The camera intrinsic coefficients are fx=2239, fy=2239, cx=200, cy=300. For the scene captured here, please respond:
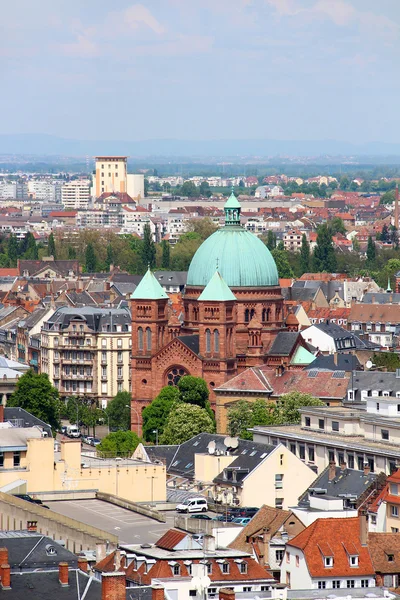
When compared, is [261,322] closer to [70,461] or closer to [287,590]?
[70,461]

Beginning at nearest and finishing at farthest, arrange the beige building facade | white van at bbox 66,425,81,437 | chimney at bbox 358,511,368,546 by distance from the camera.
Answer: chimney at bbox 358,511,368,546
the beige building facade
white van at bbox 66,425,81,437

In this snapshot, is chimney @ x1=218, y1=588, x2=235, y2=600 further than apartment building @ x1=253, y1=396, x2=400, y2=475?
No

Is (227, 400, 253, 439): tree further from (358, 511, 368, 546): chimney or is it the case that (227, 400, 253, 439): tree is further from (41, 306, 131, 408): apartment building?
(358, 511, 368, 546): chimney

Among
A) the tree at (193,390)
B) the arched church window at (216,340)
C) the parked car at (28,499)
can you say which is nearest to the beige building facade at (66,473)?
the parked car at (28,499)

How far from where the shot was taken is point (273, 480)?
97438 millimetres

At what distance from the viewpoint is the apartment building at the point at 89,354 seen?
16262 centimetres

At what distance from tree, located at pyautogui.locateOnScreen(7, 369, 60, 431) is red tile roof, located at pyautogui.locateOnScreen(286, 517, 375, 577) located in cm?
6250

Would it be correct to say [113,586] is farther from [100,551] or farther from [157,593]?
[100,551]

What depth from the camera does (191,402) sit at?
136 meters

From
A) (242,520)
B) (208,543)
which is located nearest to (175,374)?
(242,520)

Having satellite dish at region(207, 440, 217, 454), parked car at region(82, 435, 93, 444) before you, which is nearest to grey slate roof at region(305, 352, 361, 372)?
parked car at region(82, 435, 93, 444)

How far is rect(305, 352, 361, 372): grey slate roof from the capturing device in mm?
133000

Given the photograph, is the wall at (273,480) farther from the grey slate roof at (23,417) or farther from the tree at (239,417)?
the tree at (239,417)

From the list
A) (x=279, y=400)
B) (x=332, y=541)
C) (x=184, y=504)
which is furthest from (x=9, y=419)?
(x=332, y=541)
